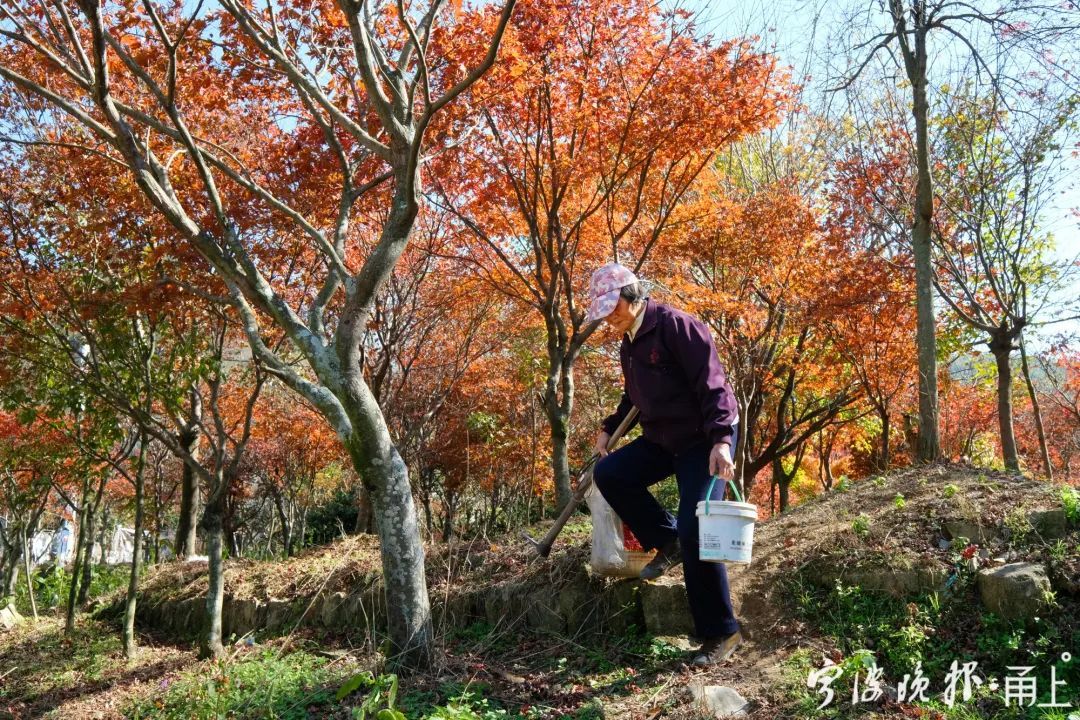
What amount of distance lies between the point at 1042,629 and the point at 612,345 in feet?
36.0

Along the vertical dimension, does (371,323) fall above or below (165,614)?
above

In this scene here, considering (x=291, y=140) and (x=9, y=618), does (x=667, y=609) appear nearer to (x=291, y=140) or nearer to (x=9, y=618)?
(x=291, y=140)

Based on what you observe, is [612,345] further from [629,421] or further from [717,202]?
[629,421]

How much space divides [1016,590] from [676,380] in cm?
186

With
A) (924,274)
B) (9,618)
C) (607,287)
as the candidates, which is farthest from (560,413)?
(9,618)

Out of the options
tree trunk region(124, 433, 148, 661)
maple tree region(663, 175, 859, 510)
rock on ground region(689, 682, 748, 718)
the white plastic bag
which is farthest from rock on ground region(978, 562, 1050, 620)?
tree trunk region(124, 433, 148, 661)

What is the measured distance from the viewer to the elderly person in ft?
11.5

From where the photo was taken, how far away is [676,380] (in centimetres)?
369

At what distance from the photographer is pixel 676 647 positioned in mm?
3910

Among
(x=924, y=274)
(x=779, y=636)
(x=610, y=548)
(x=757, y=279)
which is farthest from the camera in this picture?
(x=757, y=279)

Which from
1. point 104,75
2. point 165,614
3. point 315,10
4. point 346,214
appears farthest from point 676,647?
point 165,614

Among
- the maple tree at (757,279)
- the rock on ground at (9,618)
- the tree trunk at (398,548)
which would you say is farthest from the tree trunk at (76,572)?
the maple tree at (757,279)

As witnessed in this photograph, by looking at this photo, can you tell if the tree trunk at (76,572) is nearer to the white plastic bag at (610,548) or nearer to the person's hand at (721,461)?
the white plastic bag at (610,548)

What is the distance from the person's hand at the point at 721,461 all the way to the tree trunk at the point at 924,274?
172 inches
